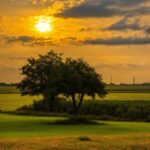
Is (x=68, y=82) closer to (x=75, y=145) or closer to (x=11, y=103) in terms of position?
(x=75, y=145)

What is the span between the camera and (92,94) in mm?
73812

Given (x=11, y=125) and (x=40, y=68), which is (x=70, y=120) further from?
(x=40, y=68)

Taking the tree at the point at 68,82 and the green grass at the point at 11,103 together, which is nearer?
the tree at the point at 68,82

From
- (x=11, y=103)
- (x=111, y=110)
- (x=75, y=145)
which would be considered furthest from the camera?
(x=11, y=103)

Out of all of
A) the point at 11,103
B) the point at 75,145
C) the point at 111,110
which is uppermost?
→ the point at 11,103

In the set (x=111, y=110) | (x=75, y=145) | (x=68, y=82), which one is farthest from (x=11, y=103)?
(x=75, y=145)

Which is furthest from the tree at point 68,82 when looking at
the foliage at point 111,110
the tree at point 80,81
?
the foliage at point 111,110

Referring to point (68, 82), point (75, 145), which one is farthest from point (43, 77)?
point (75, 145)

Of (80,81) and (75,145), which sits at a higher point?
(80,81)

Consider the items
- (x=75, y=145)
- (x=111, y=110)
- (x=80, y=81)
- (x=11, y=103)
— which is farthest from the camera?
(x=11, y=103)

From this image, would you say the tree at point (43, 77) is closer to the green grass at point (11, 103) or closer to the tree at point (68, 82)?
the tree at point (68, 82)

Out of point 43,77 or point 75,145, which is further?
point 43,77

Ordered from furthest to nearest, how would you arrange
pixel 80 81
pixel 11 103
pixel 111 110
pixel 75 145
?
pixel 11 103 → pixel 111 110 → pixel 80 81 → pixel 75 145

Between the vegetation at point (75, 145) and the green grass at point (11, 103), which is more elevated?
the green grass at point (11, 103)
